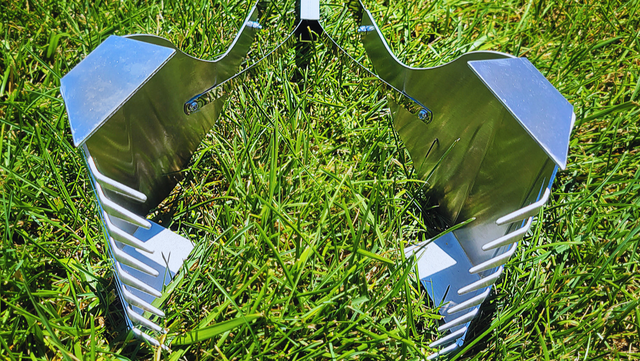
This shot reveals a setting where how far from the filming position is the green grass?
1.02 metres

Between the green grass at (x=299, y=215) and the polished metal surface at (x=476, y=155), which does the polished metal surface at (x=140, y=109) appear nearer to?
Answer: the green grass at (x=299, y=215)

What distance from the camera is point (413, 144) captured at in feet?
4.09

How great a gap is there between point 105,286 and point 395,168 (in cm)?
85

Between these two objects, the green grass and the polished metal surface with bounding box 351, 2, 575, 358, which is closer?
the polished metal surface with bounding box 351, 2, 575, 358

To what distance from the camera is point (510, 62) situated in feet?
3.22

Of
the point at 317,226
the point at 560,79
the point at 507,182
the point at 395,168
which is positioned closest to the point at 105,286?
the point at 317,226

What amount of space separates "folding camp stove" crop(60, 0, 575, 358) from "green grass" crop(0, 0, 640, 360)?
8 centimetres

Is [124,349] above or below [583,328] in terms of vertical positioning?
above

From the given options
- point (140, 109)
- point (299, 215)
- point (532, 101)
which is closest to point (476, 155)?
point (532, 101)

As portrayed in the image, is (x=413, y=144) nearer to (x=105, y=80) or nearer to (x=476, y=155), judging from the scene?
(x=476, y=155)

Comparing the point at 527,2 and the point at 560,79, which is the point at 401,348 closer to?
the point at 560,79

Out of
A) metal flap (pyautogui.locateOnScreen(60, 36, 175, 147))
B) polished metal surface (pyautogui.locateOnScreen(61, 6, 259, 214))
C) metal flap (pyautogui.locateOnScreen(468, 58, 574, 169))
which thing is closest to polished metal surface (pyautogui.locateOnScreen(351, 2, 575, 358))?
metal flap (pyautogui.locateOnScreen(468, 58, 574, 169))

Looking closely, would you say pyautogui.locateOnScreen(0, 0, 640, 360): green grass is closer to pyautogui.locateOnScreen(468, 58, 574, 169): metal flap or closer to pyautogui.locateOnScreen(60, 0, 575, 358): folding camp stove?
pyautogui.locateOnScreen(60, 0, 575, 358): folding camp stove

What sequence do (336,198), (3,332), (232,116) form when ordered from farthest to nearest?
(232,116) < (336,198) < (3,332)
